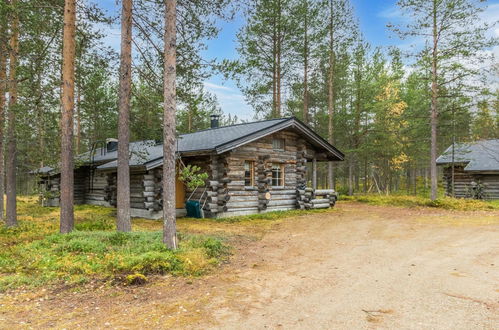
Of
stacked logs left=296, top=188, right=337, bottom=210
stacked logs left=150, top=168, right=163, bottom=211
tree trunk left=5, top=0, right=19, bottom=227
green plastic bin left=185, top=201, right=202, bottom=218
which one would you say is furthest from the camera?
stacked logs left=296, top=188, right=337, bottom=210

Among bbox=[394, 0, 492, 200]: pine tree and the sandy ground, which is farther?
bbox=[394, 0, 492, 200]: pine tree

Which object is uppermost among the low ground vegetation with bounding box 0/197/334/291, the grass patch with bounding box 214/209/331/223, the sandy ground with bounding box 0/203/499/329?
the low ground vegetation with bounding box 0/197/334/291

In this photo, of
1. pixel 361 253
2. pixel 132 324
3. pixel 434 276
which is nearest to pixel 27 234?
pixel 132 324

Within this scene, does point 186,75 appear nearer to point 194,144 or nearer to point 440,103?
point 194,144

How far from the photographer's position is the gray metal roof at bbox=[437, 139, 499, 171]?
2142 cm

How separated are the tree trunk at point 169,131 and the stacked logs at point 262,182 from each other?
8.77m

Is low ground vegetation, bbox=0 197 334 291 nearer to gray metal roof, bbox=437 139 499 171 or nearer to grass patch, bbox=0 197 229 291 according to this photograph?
grass patch, bbox=0 197 229 291

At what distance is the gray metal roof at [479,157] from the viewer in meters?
21.4

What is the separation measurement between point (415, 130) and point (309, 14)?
Result: 12566mm

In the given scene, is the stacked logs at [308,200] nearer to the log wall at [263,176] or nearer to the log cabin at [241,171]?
the log cabin at [241,171]

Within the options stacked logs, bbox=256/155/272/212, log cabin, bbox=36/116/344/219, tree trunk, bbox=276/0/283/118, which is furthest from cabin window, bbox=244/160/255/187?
tree trunk, bbox=276/0/283/118

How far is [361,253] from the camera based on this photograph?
26.3 feet

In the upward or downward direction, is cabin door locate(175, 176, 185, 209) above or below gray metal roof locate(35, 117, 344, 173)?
below

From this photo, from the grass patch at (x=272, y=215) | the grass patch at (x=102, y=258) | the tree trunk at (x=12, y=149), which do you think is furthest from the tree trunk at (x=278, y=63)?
the grass patch at (x=102, y=258)
